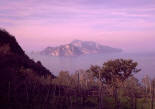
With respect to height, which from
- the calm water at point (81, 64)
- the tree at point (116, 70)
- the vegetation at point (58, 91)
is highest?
the calm water at point (81, 64)

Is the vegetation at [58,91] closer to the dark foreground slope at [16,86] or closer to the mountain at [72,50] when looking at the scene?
the dark foreground slope at [16,86]

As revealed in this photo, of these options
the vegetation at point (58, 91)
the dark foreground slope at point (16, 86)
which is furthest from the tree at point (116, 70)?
the dark foreground slope at point (16, 86)

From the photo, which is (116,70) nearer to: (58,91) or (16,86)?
(58,91)

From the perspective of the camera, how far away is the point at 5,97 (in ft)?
43.7

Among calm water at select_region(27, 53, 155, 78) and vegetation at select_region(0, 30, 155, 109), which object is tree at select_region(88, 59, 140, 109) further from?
calm water at select_region(27, 53, 155, 78)

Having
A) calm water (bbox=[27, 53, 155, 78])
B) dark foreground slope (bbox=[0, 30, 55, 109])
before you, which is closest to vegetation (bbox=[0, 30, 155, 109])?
dark foreground slope (bbox=[0, 30, 55, 109])

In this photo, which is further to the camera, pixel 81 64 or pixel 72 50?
pixel 72 50

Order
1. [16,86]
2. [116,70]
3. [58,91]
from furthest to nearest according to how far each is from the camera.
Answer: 1. [116,70]
2. [58,91]
3. [16,86]

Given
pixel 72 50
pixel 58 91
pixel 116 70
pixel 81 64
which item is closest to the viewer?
pixel 58 91

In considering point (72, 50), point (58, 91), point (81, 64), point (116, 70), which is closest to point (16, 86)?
point (58, 91)

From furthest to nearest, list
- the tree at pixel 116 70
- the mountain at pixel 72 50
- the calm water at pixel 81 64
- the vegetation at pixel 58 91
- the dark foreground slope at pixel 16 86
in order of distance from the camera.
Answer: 1. the mountain at pixel 72 50
2. the calm water at pixel 81 64
3. the tree at pixel 116 70
4. the vegetation at pixel 58 91
5. the dark foreground slope at pixel 16 86

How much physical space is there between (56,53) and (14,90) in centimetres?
13655

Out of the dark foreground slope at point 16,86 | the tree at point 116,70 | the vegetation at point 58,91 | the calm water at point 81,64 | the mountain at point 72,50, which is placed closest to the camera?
the dark foreground slope at point 16,86

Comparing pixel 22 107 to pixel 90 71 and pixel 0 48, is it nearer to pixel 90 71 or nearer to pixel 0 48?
pixel 0 48
